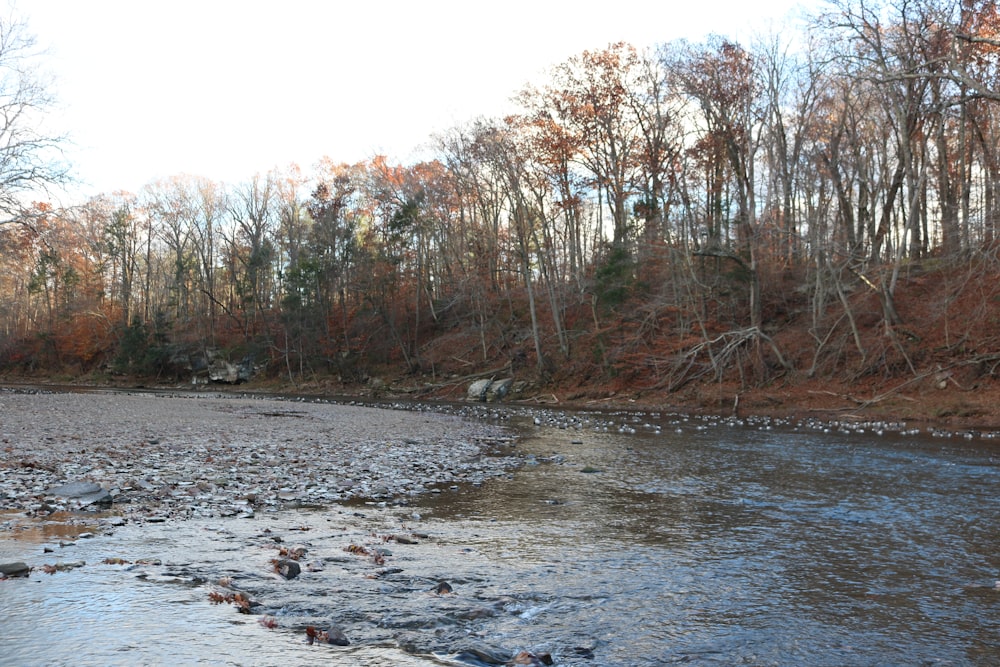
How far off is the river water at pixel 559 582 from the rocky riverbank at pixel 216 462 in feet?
3.47

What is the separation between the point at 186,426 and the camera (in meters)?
18.4

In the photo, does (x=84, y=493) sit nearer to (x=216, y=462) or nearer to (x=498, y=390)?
(x=216, y=462)

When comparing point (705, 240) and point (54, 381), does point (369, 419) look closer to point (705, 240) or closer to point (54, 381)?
point (705, 240)

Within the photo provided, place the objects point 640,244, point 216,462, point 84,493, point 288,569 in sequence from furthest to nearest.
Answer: point 640,244
point 216,462
point 84,493
point 288,569

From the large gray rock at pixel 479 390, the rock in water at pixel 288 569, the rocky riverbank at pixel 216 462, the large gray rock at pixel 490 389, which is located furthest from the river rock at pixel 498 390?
the rock in water at pixel 288 569

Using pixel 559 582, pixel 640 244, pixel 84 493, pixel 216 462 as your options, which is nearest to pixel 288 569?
pixel 559 582

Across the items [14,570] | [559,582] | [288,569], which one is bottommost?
[559,582]

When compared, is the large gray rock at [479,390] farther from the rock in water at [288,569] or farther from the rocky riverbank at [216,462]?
the rock in water at [288,569]

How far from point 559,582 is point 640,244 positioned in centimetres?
2889

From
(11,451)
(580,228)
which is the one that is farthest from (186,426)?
(580,228)

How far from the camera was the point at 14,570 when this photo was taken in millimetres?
5762

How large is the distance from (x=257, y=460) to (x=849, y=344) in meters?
23.5

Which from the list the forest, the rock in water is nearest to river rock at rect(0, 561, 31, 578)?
the rock in water

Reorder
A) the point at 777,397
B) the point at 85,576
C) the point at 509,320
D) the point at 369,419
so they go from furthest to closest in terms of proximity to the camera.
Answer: the point at 509,320, the point at 777,397, the point at 369,419, the point at 85,576
